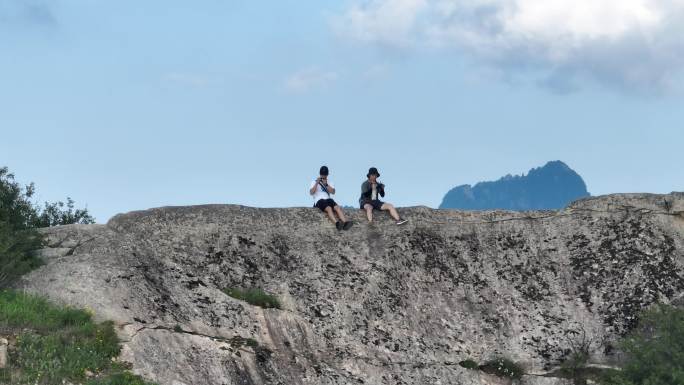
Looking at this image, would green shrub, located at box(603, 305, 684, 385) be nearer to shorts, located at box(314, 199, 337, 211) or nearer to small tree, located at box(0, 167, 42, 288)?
shorts, located at box(314, 199, 337, 211)

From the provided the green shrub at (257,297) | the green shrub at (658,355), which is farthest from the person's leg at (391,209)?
the green shrub at (658,355)

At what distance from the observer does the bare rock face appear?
75.4ft

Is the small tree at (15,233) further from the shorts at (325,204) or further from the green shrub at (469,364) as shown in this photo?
the green shrub at (469,364)

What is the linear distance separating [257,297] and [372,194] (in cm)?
652

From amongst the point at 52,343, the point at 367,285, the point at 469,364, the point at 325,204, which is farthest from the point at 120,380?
the point at 325,204

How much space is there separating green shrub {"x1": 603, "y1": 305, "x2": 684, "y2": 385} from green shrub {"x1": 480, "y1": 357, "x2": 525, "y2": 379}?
2.34 m

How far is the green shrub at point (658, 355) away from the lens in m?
22.3

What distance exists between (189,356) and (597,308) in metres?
12.6

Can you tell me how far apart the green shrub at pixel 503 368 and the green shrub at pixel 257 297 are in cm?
602

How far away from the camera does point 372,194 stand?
97.4 feet

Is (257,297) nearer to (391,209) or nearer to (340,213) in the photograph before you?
(340,213)

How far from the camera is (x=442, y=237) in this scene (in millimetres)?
29000

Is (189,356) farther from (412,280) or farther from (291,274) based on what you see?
(412,280)

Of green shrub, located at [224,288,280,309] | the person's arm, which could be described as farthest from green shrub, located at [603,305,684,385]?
the person's arm
